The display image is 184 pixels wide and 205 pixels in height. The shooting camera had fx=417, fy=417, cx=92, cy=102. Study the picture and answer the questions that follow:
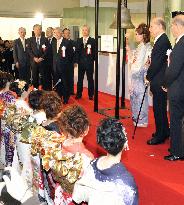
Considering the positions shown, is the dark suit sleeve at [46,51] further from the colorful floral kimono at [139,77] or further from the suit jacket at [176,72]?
the suit jacket at [176,72]

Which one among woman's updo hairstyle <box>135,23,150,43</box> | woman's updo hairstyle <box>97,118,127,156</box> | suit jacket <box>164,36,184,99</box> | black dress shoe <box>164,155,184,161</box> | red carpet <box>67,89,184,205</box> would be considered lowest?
red carpet <box>67,89,184,205</box>

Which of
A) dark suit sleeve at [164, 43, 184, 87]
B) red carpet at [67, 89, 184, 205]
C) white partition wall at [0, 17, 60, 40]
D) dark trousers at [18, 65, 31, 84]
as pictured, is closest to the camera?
red carpet at [67, 89, 184, 205]

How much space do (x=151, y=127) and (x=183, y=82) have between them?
1687mm

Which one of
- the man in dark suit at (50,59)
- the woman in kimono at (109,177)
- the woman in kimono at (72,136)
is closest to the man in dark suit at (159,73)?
the woman in kimono at (72,136)

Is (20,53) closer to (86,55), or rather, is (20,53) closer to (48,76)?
(48,76)

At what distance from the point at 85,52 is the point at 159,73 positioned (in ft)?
10.6

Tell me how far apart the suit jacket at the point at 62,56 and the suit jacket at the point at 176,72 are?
3.61 metres

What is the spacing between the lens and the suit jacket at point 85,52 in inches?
283

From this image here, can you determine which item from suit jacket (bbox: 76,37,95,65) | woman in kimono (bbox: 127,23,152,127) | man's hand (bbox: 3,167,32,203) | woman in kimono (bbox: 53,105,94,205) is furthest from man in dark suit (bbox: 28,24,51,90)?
man's hand (bbox: 3,167,32,203)

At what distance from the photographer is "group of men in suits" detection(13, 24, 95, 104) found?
7.16 metres

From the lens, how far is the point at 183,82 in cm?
365

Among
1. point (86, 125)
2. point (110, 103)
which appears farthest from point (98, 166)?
point (110, 103)

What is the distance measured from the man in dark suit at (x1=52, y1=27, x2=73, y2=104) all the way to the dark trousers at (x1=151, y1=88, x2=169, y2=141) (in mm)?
2915

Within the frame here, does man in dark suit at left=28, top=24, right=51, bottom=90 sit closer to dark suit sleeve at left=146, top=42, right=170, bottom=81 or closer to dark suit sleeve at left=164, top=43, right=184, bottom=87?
dark suit sleeve at left=146, top=42, right=170, bottom=81
